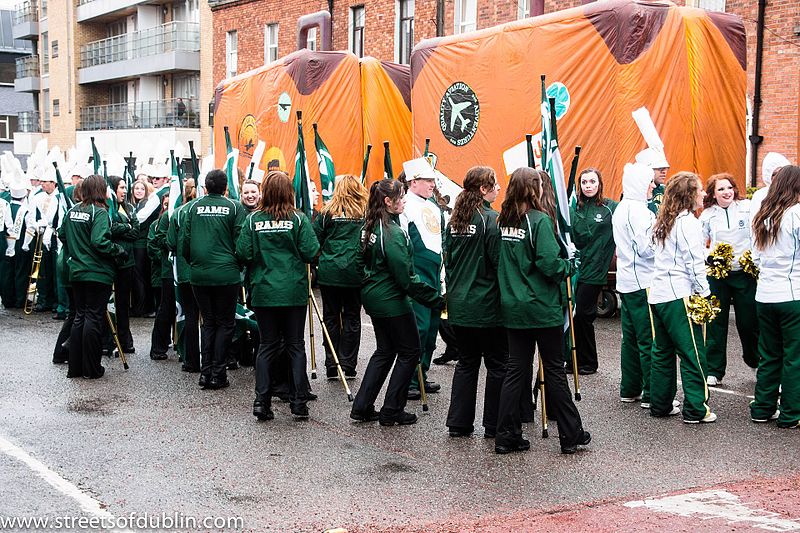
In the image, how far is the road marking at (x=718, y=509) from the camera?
5.79 meters

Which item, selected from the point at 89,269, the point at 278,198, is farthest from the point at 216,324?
the point at 278,198

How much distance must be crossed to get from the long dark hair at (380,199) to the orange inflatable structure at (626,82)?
5.67m

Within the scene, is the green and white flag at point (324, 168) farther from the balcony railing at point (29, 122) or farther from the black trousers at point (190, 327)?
the balcony railing at point (29, 122)

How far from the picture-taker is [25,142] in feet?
194

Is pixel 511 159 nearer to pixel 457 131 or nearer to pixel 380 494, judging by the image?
pixel 457 131

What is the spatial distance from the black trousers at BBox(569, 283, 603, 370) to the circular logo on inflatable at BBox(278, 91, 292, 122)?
376 inches

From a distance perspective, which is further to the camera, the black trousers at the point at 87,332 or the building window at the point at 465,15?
the building window at the point at 465,15

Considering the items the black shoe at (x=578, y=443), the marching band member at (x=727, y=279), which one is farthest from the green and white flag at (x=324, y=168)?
the black shoe at (x=578, y=443)

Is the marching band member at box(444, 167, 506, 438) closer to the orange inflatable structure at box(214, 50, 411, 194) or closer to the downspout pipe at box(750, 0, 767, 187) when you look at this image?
the orange inflatable structure at box(214, 50, 411, 194)

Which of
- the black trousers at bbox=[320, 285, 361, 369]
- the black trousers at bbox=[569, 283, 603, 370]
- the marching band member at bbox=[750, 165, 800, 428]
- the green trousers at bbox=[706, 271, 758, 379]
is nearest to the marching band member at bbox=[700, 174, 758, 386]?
the green trousers at bbox=[706, 271, 758, 379]

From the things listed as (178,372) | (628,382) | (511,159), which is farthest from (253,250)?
(511,159)

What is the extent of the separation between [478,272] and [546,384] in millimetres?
900

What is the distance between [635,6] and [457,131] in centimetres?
→ 342

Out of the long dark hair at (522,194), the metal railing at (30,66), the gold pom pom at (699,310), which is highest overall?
the metal railing at (30,66)
